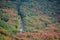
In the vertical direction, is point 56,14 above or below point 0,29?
below

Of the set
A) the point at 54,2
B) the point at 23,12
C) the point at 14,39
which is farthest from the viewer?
the point at 54,2

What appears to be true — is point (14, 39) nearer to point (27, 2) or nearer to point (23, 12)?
point (23, 12)

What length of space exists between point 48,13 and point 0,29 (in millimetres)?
25010

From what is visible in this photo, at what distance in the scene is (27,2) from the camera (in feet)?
162

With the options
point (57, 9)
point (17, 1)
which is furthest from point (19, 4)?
point (57, 9)

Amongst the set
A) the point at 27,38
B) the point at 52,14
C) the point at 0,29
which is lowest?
the point at 52,14

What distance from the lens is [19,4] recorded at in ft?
151

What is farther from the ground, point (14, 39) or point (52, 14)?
point (14, 39)

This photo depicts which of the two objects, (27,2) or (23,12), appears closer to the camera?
(23,12)

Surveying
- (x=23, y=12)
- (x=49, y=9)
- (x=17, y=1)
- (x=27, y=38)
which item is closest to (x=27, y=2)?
(x=17, y=1)

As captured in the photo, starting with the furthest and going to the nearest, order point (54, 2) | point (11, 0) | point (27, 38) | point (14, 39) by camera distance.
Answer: point (54, 2)
point (11, 0)
point (27, 38)
point (14, 39)

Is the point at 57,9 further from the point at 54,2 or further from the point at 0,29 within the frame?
the point at 0,29

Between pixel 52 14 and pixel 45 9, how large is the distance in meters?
3.01

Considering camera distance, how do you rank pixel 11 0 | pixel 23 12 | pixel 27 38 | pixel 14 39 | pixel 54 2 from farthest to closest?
pixel 54 2, pixel 11 0, pixel 23 12, pixel 27 38, pixel 14 39
